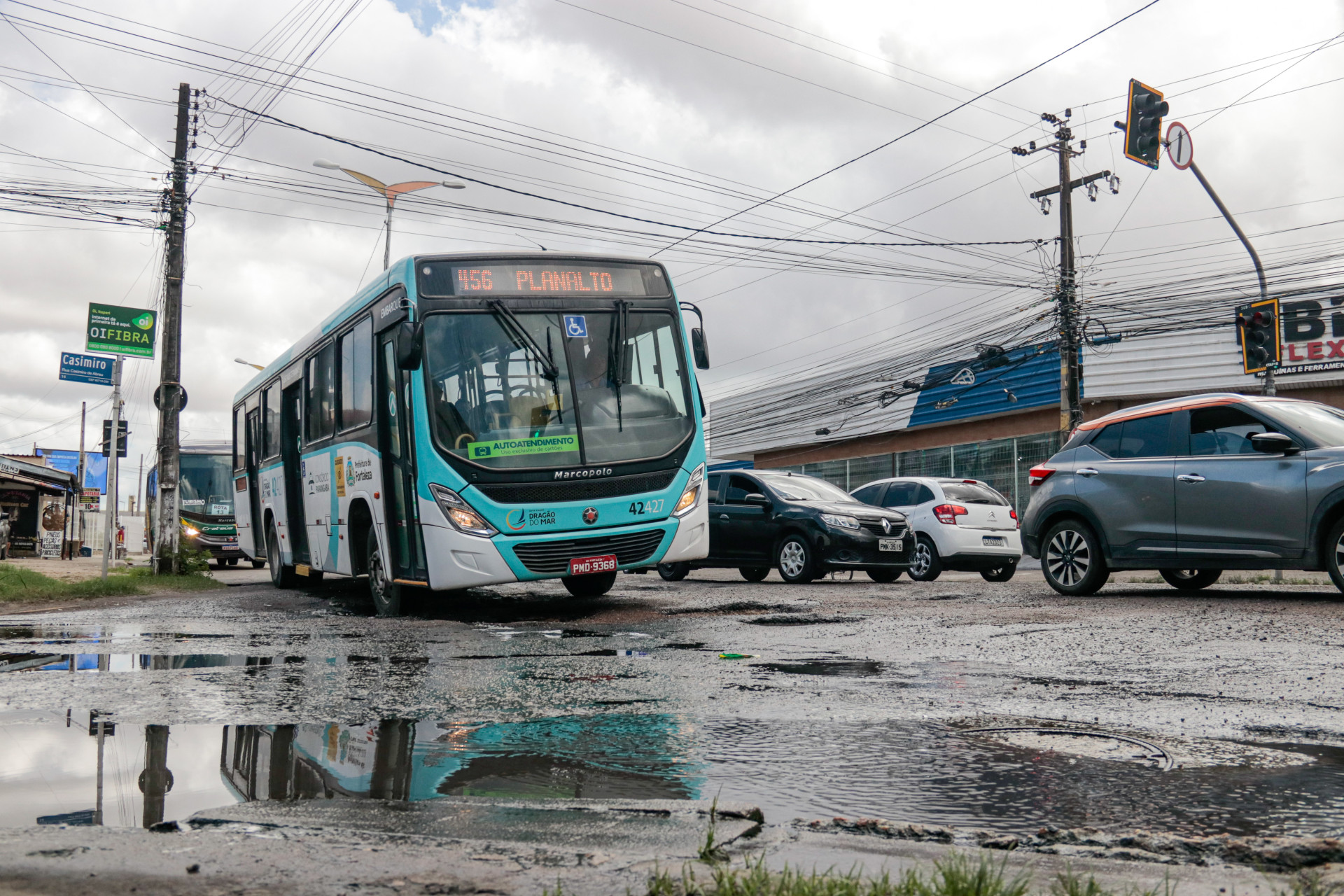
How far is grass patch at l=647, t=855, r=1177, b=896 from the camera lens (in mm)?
2326

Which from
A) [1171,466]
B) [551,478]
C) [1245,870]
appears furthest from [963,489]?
[1245,870]

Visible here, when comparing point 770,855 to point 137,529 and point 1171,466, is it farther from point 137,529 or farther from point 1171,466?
point 137,529

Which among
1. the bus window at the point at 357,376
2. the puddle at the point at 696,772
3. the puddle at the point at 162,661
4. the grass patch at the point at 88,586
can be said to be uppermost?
the bus window at the point at 357,376

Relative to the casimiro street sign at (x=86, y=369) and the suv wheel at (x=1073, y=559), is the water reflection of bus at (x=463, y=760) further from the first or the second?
the casimiro street sign at (x=86, y=369)

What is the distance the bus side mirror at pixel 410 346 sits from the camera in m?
9.62

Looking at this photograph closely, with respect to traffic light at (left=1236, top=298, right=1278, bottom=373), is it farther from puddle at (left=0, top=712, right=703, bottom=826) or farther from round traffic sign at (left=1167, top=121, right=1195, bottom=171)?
puddle at (left=0, top=712, right=703, bottom=826)

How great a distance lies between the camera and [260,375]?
16.8 metres

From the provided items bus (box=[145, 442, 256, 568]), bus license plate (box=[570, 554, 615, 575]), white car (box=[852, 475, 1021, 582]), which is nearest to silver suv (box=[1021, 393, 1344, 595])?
white car (box=[852, 475, 1021, 582])

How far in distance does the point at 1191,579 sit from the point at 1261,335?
7590mm

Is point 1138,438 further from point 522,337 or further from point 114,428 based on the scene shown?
point 114,428

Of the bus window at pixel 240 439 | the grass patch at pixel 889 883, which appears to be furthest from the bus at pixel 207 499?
the grass patch at pixel 889 883

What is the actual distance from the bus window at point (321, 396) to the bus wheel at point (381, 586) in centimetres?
181

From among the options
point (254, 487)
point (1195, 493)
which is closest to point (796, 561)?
point (1195, 493)

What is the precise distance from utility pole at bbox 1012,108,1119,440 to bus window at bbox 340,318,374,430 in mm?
17838
